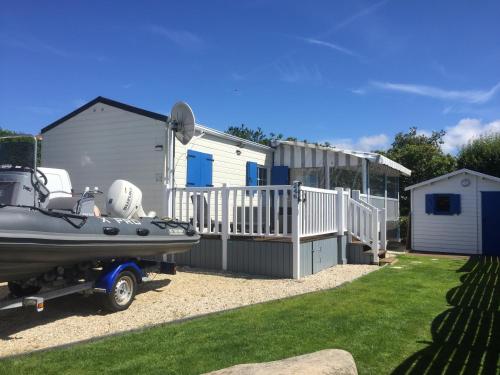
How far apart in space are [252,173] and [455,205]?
6401 millimetres

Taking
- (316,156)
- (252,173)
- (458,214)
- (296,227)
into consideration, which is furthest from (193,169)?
(458,214)

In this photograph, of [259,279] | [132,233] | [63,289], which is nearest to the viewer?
[63,289]

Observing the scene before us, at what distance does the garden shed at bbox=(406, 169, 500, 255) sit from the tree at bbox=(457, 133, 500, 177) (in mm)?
7744

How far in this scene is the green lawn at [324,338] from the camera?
384 centimetres

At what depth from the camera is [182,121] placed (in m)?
9.39

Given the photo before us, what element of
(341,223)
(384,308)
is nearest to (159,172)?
(341,223)

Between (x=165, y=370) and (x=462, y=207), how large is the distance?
12.2 metres

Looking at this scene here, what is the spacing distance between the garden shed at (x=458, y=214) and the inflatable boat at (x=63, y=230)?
943 cm

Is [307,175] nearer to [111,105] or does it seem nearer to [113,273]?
[111,105]

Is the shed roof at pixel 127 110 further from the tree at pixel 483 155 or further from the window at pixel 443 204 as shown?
the tree at pixel 483 155

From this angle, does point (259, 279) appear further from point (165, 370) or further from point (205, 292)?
point (165, 370)

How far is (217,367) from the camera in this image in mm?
3760

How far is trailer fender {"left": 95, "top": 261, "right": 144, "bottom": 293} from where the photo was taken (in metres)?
5.61

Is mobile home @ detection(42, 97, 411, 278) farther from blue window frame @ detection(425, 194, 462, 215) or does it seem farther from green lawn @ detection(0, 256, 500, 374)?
blue window frame @ detection(425, 194, 462, 215)
